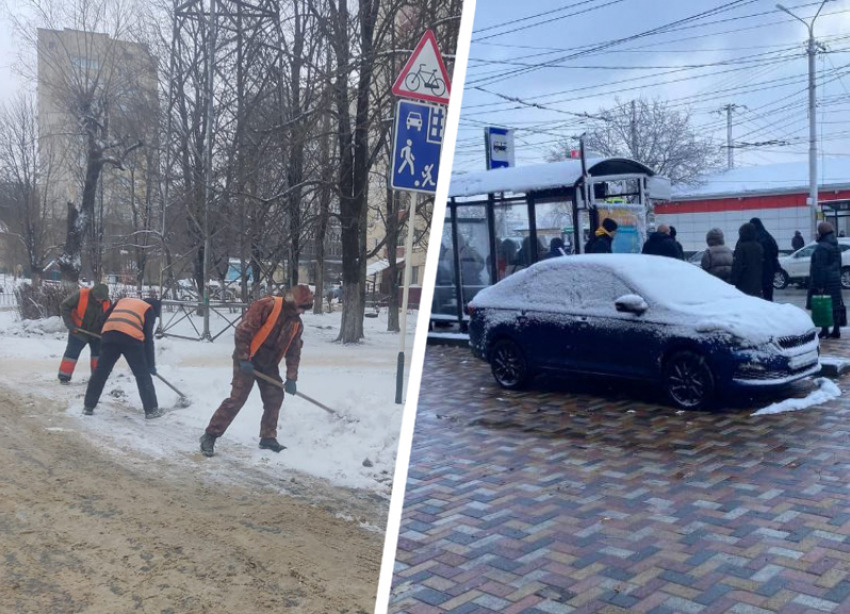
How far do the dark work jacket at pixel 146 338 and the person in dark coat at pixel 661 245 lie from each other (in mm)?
1268

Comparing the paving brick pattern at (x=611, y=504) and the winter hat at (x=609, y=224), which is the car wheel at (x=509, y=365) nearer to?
the paving brick pattern at (x=611, y=504)

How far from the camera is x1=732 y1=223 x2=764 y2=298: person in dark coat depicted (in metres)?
1.84

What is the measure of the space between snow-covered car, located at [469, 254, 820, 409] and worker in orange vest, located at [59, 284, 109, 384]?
86cm

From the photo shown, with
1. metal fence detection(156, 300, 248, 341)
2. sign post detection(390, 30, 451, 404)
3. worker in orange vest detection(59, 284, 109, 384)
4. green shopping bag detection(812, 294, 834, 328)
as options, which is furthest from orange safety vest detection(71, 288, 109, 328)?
green shopping bag detection(812, 294, 834, 328)

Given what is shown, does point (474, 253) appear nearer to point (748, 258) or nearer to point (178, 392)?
point (748, 258)

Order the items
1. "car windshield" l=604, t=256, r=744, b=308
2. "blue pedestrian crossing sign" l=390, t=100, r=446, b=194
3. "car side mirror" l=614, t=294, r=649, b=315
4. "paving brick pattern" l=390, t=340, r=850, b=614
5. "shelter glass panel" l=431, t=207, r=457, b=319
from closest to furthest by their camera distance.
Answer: "blue pedestrian crossing sign" l=390, t=100, r=446, b=194
"paving brick pattern" l=390, t=340, r=850, b=614
"shelter glass panel" l=431, t=207, r=457, b=319
"car windshield" l=604, t=256, r=744, b=308
"car side mirror" l=614, t=294, r=649, b=315

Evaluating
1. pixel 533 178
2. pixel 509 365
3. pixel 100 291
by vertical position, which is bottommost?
pixel 509 365

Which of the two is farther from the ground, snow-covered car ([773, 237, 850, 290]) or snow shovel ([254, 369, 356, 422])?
snow-covered car ([773, 237, 850, 290])

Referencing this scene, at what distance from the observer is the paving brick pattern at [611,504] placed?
162 cm

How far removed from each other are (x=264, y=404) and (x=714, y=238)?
1.17 m

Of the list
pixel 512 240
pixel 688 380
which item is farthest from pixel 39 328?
pixel 688 380

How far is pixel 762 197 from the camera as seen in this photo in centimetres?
183

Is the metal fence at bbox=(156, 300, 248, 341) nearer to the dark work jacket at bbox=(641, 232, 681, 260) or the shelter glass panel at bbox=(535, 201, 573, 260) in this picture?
the shelter glass panel at bbox=(535, 201, 573, 260)

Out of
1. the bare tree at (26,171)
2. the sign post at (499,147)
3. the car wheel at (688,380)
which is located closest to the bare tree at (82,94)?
the bare tree at (26,171)
